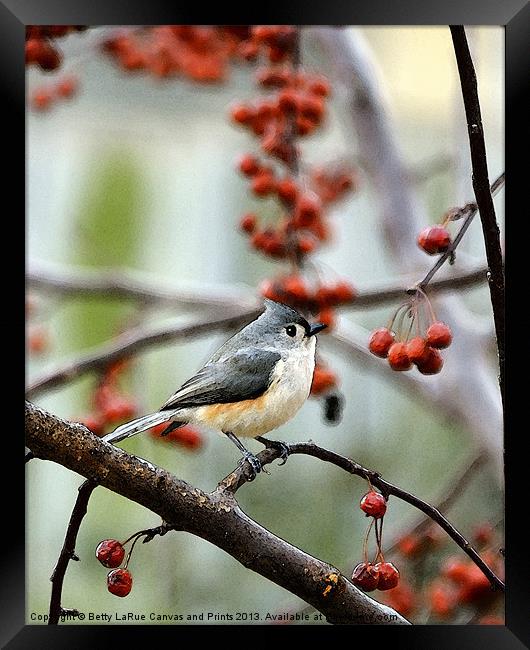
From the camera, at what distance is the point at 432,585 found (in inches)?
43.0

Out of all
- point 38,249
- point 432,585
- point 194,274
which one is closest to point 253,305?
point 194,274

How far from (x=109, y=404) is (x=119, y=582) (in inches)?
9.5

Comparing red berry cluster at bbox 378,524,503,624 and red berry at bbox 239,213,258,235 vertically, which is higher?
red berry at bbox 239,213,258,235

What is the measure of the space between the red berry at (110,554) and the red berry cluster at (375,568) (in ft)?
0.91

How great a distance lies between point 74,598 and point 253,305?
0.43 m

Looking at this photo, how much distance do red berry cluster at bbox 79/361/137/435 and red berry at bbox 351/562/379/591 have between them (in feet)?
1.14

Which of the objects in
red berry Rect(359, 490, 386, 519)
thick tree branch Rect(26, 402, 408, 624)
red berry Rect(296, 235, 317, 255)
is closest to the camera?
thick tree branch Rect(26, 402, 408, 624)

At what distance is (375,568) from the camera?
998mm

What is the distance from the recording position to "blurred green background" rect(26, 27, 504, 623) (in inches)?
41.1

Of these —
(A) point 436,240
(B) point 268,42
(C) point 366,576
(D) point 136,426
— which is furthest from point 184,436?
(B) point 268,42

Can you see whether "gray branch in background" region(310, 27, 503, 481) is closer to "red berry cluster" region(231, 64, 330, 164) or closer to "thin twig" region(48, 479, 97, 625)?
"red berry cluster" region(231, 64, 330, 164)

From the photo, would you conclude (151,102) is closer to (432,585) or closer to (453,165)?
(453,165)

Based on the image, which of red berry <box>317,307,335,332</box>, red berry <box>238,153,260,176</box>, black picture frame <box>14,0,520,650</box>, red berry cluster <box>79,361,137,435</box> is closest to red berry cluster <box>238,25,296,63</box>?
black picture frame <box>14,0,520,650</box>

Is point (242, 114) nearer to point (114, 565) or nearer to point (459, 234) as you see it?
point (459, 234)
